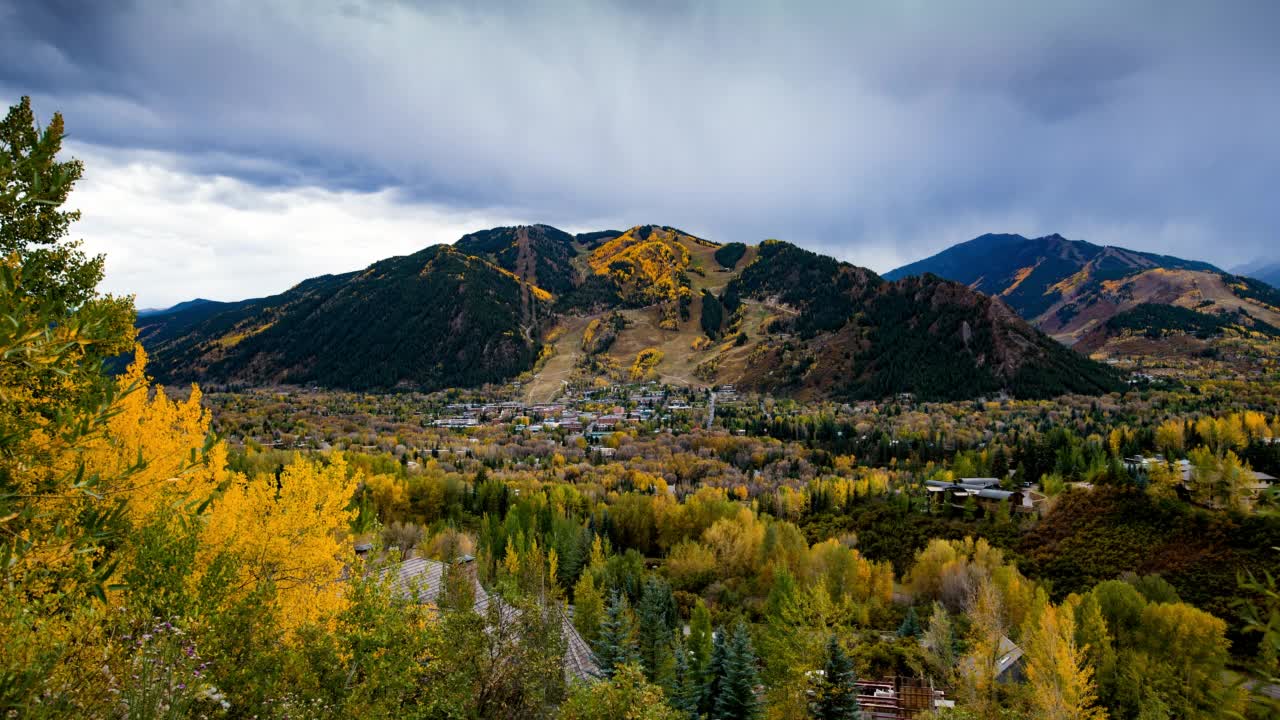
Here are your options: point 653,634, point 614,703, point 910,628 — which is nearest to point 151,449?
point 614,703

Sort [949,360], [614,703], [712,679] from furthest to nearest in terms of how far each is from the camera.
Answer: [949,360] < [712,679] < [614,703]

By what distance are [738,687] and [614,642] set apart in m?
6.90

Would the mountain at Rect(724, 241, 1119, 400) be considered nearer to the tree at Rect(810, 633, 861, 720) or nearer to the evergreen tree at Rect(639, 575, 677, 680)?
the evergreen tree at Rect(639, 575, 677, 680)

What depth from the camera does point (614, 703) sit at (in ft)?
49.1

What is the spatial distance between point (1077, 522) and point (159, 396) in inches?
3301

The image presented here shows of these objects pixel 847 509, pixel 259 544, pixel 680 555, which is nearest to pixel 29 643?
pixel 259 544

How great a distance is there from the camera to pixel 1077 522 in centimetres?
6675

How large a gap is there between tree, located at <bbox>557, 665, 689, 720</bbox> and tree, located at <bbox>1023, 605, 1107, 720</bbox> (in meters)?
23.5

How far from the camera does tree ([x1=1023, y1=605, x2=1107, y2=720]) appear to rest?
91.0 ft

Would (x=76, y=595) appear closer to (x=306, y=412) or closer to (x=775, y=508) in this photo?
(x=775, y=508)

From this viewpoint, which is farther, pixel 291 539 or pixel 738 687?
pixel 738 687

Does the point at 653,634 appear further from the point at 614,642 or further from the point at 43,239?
the point at 43,239

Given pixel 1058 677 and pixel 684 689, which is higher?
pixel 1058 677

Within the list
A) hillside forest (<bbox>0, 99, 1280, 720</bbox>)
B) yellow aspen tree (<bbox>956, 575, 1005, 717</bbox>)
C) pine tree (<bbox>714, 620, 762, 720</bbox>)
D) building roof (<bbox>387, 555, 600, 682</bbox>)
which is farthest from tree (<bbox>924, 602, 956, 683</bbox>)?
building roof (<bbox>387, 555, 600, 682</bbox>)
